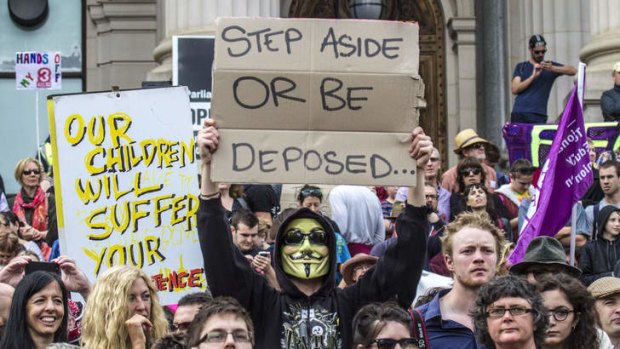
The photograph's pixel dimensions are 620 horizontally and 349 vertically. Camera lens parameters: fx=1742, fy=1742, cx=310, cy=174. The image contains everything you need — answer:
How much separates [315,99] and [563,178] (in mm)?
3936

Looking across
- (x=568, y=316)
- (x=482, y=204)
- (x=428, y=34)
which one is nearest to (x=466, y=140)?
(x=482, y=204)

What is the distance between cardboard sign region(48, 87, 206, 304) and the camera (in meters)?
10.0

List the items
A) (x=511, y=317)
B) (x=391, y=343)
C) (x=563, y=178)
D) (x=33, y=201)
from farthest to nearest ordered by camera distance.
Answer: (x=33, y=201) → (x=563, y=178) → (x=511, y=317) → (x=391, y=343)

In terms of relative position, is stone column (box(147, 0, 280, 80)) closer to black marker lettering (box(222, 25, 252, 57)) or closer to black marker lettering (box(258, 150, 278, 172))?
black marker lettering (box(222, 25, 252, 57))

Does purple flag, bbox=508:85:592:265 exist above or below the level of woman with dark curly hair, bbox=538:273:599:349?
above

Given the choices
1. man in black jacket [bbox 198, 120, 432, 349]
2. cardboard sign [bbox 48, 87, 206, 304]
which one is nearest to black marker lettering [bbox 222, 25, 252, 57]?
man in black jacket [bbox 198, 120, 432, 349]

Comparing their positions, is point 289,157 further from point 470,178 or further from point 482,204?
point 470,178

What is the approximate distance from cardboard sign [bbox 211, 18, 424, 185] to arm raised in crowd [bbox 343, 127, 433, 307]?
12 centimetres

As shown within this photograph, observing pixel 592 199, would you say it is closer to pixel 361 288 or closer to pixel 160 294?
pixel 160 294

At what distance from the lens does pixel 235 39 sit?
786cm

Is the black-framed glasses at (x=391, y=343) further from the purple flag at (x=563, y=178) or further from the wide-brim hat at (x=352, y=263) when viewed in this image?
the purple flag at (x=563, y=178)

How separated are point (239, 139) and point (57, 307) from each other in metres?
1.36

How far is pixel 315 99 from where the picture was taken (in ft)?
25.5

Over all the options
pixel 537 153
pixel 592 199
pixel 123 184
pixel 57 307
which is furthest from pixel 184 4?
pixel 57 307
